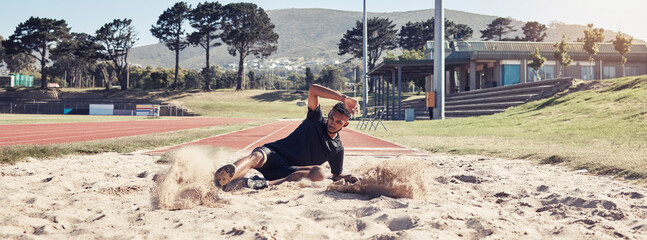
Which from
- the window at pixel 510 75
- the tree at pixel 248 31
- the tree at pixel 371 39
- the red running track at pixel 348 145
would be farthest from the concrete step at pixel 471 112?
the tree at pixel 371 39

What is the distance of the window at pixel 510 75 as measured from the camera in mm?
39144

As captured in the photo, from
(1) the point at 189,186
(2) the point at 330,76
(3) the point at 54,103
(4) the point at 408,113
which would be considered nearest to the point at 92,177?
(1) the point at 189,186

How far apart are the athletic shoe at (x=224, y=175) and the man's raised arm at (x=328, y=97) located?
1.05 metres

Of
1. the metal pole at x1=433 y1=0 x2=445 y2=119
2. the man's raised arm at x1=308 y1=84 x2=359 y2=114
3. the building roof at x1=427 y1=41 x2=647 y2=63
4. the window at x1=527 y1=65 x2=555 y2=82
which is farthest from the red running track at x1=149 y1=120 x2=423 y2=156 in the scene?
the window at x1=527 y1=65 x2=555 y2=82

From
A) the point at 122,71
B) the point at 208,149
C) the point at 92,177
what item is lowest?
the point at 92,177

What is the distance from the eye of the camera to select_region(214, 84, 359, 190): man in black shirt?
4328mm

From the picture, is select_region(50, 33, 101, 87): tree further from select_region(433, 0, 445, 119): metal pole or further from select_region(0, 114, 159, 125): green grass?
select_region(433, 0, 445, 119): metal pole

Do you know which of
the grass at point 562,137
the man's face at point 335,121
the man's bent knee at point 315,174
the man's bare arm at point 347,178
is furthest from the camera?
the grass at point 562,137

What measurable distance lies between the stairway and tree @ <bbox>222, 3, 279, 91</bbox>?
39.6 m

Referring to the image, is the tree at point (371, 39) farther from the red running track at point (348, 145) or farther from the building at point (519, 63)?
the red running track at point (348, 145)

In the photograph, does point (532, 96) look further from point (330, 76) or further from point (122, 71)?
point (330, 76)

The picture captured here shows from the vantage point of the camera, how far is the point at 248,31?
65062 millimetres

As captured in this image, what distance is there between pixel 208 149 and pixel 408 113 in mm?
22999

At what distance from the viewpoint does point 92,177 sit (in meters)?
5.18
